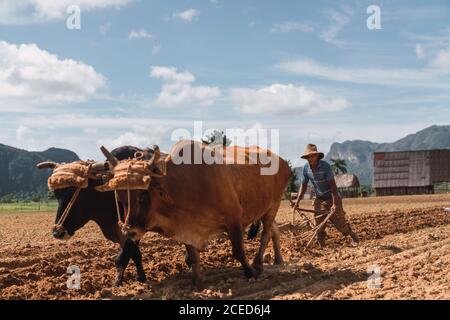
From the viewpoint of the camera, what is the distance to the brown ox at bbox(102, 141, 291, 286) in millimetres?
7051

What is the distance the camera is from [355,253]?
30.9 ft

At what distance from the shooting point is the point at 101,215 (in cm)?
834

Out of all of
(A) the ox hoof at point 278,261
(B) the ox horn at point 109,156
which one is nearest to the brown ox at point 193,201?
(B) the ox horn at point 109,156

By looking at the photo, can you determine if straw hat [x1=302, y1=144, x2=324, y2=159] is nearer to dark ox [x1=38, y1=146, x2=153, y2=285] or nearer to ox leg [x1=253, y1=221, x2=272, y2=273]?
ox leg [x1=253, y1=221, x2=272, y2=273]

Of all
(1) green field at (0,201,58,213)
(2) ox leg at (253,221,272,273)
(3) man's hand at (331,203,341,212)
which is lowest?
(1) green field at (0,201,58,213)

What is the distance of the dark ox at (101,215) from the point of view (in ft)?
26.1

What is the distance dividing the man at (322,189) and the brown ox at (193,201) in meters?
2.74

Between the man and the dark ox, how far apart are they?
361cm

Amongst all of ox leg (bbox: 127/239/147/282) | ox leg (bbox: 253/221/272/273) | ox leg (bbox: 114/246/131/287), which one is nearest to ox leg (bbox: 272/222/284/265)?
ox leg (bbox: 253/221/272/273)

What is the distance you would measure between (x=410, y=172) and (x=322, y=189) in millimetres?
46877
